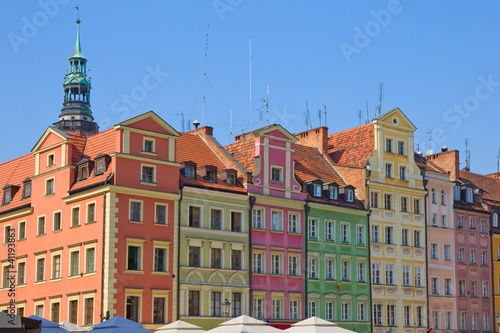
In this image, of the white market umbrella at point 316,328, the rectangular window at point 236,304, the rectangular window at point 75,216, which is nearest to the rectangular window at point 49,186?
the rectangular window at point 75,216

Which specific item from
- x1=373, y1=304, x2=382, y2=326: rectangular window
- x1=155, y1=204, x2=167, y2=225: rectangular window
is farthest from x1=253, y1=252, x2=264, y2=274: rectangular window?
x1=373, y1=304, x2=382, y2=326: rectangular window

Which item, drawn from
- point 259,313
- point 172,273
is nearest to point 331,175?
point 259,313

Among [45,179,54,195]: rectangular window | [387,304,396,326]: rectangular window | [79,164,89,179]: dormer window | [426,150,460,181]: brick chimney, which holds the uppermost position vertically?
[426,150,460,181]: brick chimney

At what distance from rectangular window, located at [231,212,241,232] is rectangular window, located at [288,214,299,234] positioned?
175 inches

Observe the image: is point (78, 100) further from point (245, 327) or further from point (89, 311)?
point (245, 327)

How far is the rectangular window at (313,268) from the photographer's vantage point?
62344 mm

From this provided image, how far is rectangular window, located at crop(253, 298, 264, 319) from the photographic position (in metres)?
58.3

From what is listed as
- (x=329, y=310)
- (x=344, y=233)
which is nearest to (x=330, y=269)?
(x=329, y=310)

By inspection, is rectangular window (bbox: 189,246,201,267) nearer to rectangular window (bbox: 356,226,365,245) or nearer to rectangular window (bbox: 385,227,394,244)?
rectangular window (bbox: 356,226,365,245)

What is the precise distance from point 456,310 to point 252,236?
22268mm

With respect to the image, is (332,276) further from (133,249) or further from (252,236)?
(133,249)

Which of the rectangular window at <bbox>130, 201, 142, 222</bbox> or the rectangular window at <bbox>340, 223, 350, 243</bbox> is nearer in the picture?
the rectangular window at <bbox>130, 201, 142, 222</bbox>

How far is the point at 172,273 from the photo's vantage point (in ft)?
178

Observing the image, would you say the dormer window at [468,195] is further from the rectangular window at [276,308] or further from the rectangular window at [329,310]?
the rectangular window at [276,308]
